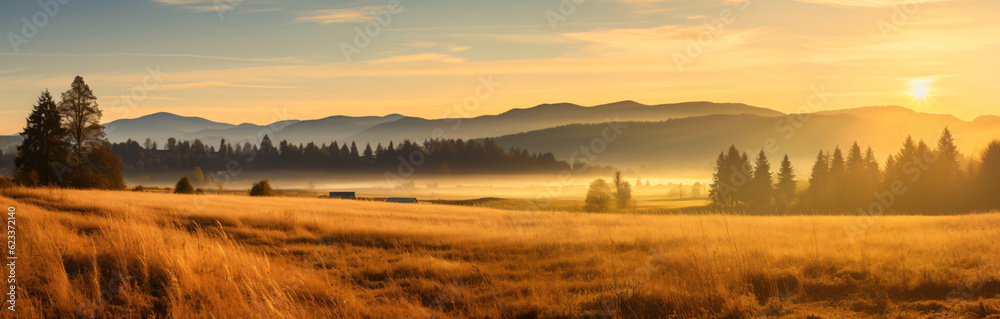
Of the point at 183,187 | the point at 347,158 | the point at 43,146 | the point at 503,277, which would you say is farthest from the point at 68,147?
the point at 347,158

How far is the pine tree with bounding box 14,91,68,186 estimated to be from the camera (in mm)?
41125

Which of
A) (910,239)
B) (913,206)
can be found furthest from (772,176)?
(910,239)

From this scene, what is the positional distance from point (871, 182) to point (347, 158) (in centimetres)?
10363

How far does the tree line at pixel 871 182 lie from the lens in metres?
54.3

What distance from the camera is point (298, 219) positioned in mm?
18859

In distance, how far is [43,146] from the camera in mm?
41531

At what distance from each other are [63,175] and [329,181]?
91227mm

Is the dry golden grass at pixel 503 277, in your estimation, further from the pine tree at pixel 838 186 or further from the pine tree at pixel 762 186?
the pine tree at pixel 762 186

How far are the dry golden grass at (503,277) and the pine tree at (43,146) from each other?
3498 centimetres

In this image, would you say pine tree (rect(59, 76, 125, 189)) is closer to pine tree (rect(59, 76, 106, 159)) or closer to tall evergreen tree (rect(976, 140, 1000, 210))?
pine tree (rect(59, 76, 106, 159))

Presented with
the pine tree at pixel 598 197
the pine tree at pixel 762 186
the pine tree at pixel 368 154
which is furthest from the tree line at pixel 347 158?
the pine tree at pixel 762 186

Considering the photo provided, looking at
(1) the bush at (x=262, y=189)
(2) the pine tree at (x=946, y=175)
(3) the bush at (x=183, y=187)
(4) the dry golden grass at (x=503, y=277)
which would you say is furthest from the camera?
(2) the pine tree at (x=946, y=175)

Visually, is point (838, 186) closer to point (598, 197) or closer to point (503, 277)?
point (598, 197)

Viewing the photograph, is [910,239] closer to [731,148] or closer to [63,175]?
[63,175]
